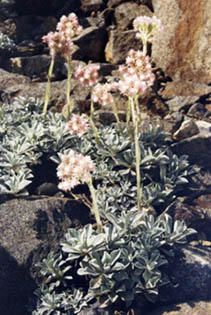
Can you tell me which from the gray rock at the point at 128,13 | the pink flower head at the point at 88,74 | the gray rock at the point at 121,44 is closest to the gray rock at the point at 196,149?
the pink flower head at the point at 88,74

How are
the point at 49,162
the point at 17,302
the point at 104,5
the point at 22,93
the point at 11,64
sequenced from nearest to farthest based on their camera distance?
the point at 17,302
the point at 49,162
the point at 22,93
the point at 11,64
the point at 104,5

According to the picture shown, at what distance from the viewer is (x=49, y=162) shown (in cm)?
514

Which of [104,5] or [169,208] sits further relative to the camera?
[104,5]

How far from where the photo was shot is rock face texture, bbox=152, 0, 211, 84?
7109 millimetres

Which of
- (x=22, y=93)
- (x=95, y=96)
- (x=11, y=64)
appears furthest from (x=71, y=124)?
(x=11, y=64)

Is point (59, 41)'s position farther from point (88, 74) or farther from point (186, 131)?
point (186, 131)

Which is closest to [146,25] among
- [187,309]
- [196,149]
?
[196,149]

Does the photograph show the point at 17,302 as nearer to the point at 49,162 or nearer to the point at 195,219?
the point at 49,162

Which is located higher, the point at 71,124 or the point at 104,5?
the point at 104,5

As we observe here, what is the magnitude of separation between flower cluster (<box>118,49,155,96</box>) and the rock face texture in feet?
11.9

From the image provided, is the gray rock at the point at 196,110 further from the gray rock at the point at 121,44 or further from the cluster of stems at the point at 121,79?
the cluster of stems at the point at 121,79

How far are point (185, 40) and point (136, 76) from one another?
A: 13.2 feet

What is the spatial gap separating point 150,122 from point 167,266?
232 cm

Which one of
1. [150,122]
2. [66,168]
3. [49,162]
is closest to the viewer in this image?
[66,168]
